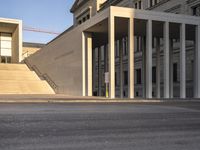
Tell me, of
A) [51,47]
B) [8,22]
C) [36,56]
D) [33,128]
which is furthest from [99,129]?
[8,22]

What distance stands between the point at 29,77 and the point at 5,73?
3216 mm

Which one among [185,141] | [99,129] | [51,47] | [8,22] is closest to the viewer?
[185,141]

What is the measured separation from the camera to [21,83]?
146 feet

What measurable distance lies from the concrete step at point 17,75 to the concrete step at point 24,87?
225 centimetres

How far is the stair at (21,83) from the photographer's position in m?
41.9

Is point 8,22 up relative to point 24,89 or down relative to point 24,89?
up

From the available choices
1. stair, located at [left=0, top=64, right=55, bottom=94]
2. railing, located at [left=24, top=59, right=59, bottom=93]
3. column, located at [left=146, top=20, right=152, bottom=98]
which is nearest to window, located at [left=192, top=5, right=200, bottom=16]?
column, located at [left=146, top=20, right=152, bottom=98]

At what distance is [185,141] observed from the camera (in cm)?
830

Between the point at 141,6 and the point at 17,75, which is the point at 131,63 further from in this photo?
the point at 141,6

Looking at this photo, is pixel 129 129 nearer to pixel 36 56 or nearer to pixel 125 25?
pixel 125 25

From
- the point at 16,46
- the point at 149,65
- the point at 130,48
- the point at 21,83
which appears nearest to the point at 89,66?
the point at 130,48

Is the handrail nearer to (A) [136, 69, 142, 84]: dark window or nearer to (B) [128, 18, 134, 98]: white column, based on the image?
(B) [128, 18, 134, 98]: white column

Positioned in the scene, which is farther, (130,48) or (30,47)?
(30,47)

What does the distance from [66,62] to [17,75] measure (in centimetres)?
1196
